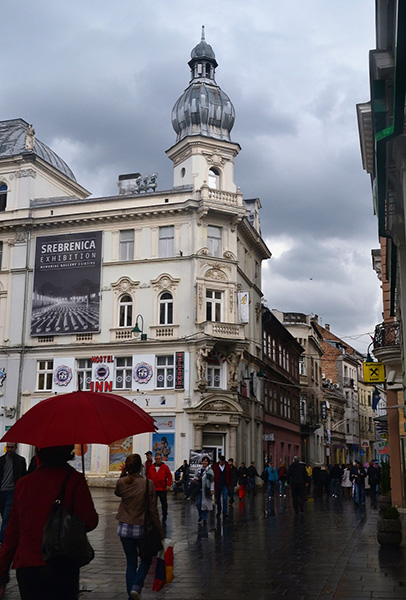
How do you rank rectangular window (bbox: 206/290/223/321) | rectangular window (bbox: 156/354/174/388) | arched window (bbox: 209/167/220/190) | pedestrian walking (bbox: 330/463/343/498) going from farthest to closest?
arched window (bbox: 209/167/220/190), rectangular window (bbox: 206/290/223/321), rectangular window (bbox: 156/354/174/388), pedestrian walking (bbox: 330/463/343/498)

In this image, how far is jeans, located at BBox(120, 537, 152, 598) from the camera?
786 cm

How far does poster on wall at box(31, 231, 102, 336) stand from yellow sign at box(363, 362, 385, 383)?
1856cm

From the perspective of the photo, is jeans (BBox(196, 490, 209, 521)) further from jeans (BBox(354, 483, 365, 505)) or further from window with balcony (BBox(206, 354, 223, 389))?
window with balcony (BBox(206, 354, 223, 389))

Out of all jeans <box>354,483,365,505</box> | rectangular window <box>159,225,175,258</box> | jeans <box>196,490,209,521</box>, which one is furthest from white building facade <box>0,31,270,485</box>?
jeans <box>196,490,209,521</box>

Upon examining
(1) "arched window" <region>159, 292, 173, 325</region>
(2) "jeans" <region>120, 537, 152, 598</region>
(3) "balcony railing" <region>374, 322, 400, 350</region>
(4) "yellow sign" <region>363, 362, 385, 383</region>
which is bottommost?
(2) "jeans" <region>120, 537, 152, 598</region>

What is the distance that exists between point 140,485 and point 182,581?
254 cm

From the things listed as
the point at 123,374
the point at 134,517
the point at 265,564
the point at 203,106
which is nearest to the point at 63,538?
the point at 134,517

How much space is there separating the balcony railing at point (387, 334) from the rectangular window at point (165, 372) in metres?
17.2

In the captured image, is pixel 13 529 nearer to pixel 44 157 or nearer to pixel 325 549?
pixel 325 549

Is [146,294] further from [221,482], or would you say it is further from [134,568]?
[134,568]

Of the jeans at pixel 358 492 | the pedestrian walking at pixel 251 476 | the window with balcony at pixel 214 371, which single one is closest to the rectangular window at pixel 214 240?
the window with balcony at pixel 214 371

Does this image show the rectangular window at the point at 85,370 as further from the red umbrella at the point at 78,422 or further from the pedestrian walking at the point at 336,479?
the red umbrella at the point at 78,422

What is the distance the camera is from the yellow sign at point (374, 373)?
84.9 ft

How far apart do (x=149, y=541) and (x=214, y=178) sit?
118 feet
